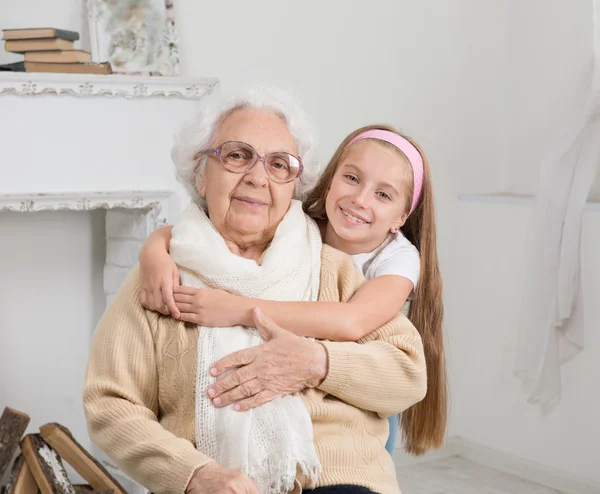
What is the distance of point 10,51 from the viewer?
2.74 m

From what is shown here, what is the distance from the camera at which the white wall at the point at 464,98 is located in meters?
3.34

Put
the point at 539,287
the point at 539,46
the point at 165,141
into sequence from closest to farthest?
the point at 165,141 → the point at 539,287 → the point at 539,46

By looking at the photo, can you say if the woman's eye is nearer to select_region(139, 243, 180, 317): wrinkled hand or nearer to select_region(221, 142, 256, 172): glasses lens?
select_region(221, 142, 256, 172): glasses lens

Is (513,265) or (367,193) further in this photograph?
(513,265)

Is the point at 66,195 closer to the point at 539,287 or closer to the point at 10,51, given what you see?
the point at 10,51

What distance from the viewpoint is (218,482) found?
1.54m

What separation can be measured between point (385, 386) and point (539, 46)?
249cm

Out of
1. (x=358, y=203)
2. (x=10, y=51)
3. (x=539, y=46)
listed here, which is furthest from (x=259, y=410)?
(x=539, y=46)

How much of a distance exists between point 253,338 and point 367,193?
0.47m

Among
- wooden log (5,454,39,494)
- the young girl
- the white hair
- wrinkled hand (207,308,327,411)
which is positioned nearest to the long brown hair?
the young girl

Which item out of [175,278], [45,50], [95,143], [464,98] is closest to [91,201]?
[95,143]

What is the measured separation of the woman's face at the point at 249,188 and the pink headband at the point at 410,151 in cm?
26

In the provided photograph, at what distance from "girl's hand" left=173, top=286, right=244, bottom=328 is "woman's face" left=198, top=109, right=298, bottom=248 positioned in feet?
0.60

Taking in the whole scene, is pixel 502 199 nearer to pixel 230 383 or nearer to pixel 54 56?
pixel 54 56
